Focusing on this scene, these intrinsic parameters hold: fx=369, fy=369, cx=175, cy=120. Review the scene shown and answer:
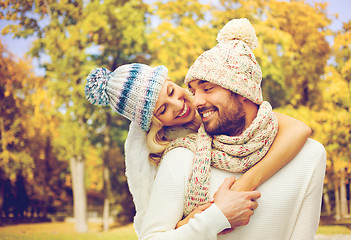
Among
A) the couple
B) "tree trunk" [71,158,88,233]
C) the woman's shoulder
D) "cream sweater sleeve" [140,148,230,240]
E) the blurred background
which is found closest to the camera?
"cream sweater sleeve" [140,148,230,240]

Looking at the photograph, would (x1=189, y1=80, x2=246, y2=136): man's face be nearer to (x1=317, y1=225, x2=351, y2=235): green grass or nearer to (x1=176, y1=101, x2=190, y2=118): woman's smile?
(x1=176, y1=101, x2=190, y2=118): woman's smile

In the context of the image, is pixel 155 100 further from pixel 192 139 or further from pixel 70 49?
pixel 70 49

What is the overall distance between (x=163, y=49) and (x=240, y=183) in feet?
31.8

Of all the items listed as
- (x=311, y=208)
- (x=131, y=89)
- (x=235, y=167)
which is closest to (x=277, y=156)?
(x=235, y=167)

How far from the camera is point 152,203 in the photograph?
5.63ft

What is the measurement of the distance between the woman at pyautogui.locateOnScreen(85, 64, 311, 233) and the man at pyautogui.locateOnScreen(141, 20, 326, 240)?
0.54 feet

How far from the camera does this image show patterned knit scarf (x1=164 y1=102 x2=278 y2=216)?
1683 millimetres

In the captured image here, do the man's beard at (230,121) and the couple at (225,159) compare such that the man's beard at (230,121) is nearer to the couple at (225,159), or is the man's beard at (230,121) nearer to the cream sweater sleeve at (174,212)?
→ the couple at (225,159)

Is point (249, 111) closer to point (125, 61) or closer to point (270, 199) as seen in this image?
→ point (270, 199)

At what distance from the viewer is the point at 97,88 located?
6.43 feet

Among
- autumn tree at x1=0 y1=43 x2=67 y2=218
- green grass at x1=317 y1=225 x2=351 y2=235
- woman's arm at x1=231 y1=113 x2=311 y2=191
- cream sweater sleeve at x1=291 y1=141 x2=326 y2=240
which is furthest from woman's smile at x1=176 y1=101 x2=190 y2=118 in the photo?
autumn tree at x1=0 y1=43 x2=67 y2=218

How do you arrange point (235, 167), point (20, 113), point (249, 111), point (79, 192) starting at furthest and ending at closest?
point (79, 192), point (20, 113), point (249, 111), point (235, 167)

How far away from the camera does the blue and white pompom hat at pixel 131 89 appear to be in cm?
192

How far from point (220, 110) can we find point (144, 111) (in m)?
0.40
